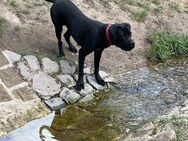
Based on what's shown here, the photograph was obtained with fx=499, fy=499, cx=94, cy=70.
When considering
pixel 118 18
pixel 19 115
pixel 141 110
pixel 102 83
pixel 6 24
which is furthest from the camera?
pixel 118 18

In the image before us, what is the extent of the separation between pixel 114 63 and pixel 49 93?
1640 mm

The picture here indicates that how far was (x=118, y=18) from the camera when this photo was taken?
961 centimetres

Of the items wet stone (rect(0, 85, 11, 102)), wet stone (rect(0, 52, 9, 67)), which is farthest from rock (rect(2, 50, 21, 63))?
wet stone (rect(0, 85, 11, 102))

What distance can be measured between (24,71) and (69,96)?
2.65 ft

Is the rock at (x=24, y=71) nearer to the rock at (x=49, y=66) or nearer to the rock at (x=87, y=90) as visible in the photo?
the rock at (x=49, y=66)

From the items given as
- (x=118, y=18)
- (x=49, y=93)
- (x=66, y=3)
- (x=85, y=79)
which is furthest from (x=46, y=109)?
(x=118, y=18)

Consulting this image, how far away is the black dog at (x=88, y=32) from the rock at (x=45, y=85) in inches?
14.2

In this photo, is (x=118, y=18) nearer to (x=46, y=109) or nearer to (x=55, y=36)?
(x=55, y=36)

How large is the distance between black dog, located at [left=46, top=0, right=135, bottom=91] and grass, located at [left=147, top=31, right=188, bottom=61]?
5.12 feet

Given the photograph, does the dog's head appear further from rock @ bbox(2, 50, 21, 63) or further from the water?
rock @ bbox(2, 50, 21, 63)

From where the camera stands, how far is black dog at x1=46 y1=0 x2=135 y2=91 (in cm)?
698

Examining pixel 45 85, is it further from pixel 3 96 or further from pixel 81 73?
pixel 3 96

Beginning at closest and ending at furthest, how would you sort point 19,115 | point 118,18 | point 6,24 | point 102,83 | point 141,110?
point 19,115
point 141,110
point 102,83
point 6,24
point 118,18

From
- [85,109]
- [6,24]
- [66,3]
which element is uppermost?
[66,3]
